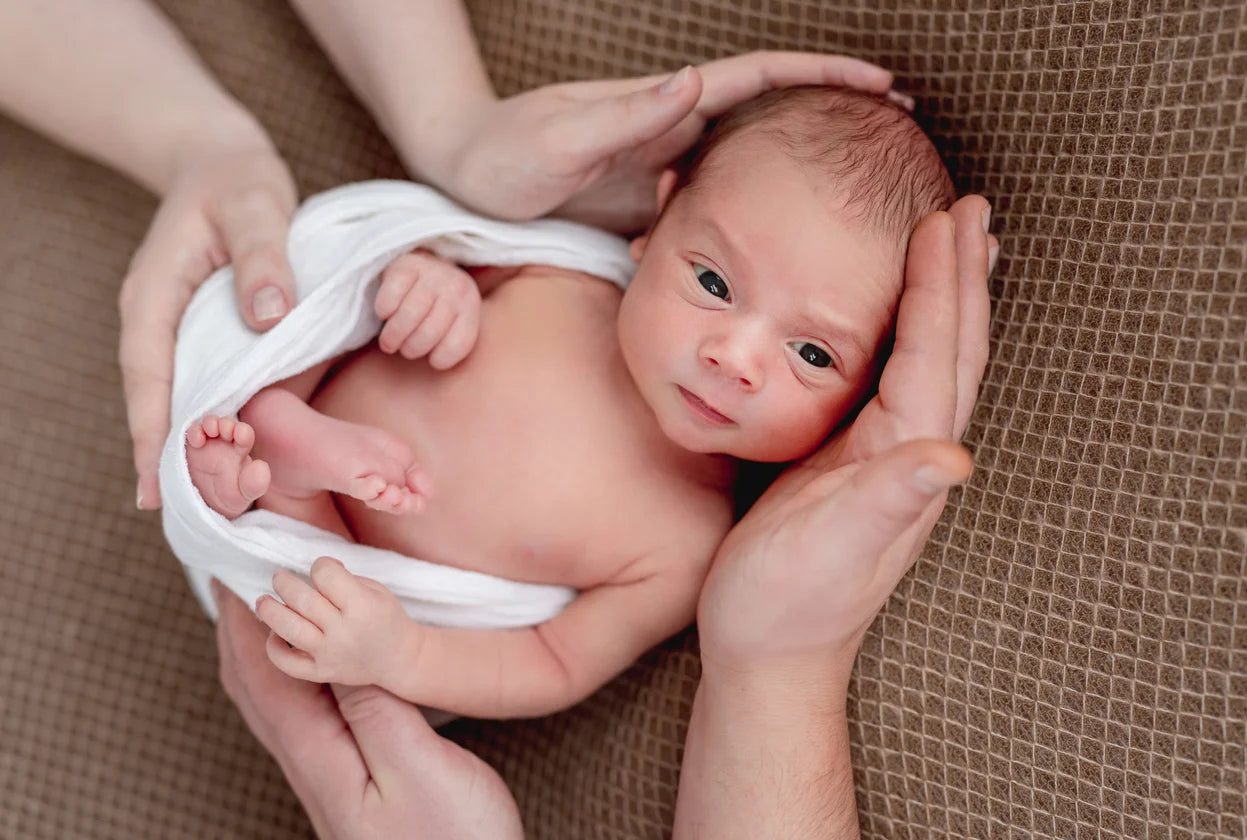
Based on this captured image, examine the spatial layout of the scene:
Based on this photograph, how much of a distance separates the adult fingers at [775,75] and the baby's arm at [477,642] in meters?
0.55

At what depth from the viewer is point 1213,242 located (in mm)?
895

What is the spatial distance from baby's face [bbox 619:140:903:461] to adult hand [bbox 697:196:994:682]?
47 mm

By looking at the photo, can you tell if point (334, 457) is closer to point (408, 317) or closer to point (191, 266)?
point (408, 317)

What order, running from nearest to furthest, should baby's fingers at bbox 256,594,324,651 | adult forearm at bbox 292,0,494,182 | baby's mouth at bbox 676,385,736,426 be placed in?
baby's fingers at bbox 256,594,324,651 → baby's mouth at bbox 676,385,736,426 → adult forearm at bbox 292,0,494,182

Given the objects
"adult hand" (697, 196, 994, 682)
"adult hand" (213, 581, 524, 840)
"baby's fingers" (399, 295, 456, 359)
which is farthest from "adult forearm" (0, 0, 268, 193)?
"adult hand" (697, 196, 994, 682)

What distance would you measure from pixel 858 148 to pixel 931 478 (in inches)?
18.4

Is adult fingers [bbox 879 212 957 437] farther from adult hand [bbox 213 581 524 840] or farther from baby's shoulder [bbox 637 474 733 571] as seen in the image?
adult hand [bbox 213 581 524 840]

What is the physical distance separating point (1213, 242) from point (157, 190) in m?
1.26

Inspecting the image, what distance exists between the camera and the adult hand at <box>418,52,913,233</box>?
1.14m

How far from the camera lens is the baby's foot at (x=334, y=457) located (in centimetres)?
101

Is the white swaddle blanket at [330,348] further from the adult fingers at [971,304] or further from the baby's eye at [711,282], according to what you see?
the adult fingers at [971,304]

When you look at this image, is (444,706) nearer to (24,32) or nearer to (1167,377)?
(1167,377)

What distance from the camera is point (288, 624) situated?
3.14ft

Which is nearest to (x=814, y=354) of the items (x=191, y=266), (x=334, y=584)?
(x=334, y=584)
